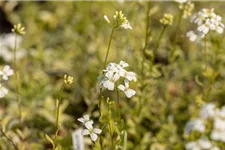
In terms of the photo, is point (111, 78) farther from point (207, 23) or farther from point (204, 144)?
point (207, 23)

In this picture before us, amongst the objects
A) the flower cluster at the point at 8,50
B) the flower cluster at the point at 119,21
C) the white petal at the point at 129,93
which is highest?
the flower cluster at the point at 8,50

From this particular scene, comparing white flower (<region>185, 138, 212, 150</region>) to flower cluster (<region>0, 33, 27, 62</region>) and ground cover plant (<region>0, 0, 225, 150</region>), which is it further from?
flower cluster (<region>0, 33, 27, 62</region>)

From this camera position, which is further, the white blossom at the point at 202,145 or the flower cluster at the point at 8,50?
the flower cluster at the point at 8,50

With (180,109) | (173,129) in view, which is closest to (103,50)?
(180,109)

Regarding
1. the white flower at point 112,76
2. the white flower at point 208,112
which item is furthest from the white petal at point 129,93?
the white flower at point 208,112

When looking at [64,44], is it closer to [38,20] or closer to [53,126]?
[38,20]

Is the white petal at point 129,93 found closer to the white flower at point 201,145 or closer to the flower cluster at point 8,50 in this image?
the white flower at point 201,145

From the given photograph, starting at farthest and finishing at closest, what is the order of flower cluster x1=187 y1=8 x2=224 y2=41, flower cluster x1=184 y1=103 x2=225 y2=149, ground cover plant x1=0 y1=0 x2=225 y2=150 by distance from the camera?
1. ground cover plant x1=0 y1=0 x2=225 y2=150
2. flower cluster x1=187 y1=8 x2=224 y2=41
3. flower cluster x1=184 y1=103 x2=225 y2=149

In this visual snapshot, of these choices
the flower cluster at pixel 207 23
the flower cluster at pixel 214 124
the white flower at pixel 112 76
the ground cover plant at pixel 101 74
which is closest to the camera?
the flower cluster at pixel 214 124

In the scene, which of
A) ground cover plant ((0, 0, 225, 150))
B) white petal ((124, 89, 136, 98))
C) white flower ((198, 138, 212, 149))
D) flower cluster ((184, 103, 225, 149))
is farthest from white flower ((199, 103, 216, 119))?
ground cover plant ((0, 0, 225, 150))
